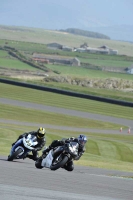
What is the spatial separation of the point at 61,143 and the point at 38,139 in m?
2.22

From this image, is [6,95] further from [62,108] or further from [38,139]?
[38,139]

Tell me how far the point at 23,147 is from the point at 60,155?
2.66 metres

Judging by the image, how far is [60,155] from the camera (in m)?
16.7

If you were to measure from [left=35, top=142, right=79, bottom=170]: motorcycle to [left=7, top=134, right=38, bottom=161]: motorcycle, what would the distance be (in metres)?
1.82

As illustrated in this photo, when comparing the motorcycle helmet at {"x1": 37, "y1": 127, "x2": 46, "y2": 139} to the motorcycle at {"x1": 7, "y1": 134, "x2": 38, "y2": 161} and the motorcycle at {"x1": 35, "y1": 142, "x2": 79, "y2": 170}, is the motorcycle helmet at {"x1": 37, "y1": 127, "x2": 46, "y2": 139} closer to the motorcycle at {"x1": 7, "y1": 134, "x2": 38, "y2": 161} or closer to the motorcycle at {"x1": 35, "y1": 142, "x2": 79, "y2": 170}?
the motorcycle at {"x1": 7, "y1": 134, "x2": 38, "y2": 161}

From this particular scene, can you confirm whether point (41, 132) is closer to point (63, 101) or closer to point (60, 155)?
point (60, 155)

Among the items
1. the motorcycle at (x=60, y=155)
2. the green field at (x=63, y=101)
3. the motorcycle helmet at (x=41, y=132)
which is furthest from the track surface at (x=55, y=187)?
the green field at (x=63, y=101)

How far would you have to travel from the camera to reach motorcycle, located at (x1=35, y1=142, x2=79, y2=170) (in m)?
16.3

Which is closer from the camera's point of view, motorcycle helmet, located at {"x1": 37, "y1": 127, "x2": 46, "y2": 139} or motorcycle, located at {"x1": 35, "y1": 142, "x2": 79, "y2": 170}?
motorcycle, located at {"x1": 35, "y1": 142, "x2": 79, "y2": 170}

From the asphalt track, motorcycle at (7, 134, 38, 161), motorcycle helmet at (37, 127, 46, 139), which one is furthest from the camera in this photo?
motorcycle at (7, 134, 38, 161)

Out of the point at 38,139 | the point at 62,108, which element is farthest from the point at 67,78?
the point at 38,139

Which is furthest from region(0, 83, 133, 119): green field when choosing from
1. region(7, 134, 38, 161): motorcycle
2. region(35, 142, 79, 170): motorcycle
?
region(35, 142, 79, 170): motorcycle

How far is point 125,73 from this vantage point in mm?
140500

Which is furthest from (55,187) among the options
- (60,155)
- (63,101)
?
(63,101)
